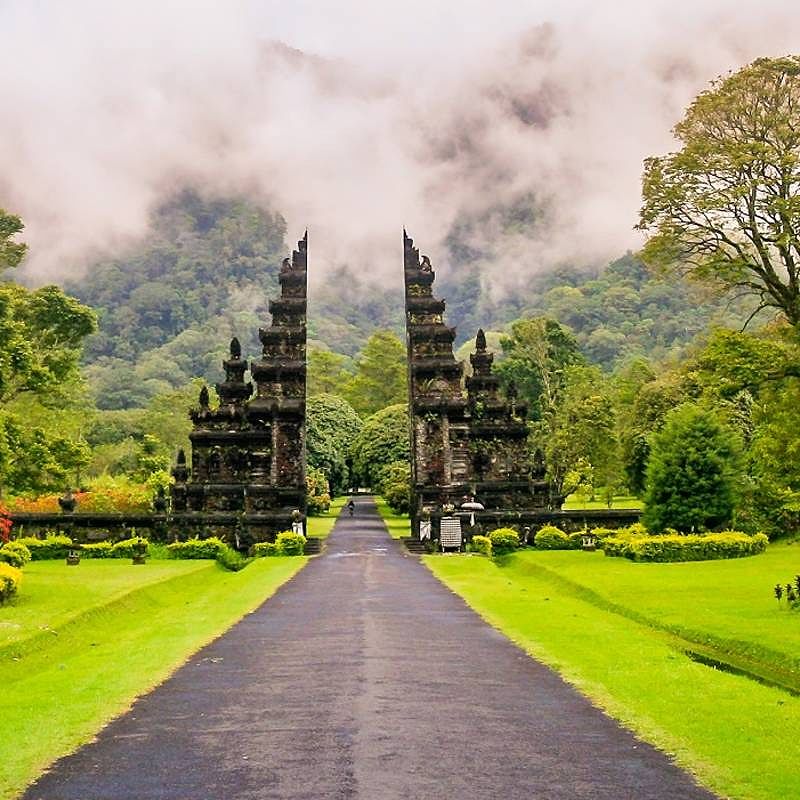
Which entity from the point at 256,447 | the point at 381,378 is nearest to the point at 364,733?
the point at 256,447

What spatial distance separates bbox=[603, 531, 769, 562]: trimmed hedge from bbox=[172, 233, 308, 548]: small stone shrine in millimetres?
16164

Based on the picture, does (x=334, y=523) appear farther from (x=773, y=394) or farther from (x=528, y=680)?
(x=528, y=680)

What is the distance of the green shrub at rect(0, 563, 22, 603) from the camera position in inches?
860

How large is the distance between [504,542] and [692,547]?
29.7 ft

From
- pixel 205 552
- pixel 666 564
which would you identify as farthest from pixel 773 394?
pixel 205 552

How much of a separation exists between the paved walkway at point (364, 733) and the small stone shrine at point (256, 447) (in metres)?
26.4

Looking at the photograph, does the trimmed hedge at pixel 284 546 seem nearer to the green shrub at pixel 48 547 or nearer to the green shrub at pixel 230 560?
the green shrub at pixel 230 560

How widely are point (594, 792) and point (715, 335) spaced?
73.9 ft

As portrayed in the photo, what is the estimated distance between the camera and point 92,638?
736 inches

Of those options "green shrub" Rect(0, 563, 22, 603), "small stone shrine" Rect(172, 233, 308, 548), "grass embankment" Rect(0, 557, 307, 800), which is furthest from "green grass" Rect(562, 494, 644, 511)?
"green shrub" Rect(0, 563, 22, 603)

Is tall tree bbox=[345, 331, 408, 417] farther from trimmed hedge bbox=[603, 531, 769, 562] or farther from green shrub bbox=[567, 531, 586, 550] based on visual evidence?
trimmed hedge bbox=[603, 531, 769, 562]

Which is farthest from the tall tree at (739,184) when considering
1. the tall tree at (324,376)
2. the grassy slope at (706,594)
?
the tall tree at (324,376)

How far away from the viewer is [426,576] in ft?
98.5

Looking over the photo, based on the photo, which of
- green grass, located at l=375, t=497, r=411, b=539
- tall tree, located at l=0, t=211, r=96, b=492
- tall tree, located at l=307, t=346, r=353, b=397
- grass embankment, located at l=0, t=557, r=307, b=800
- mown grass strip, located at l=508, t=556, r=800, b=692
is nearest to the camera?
grass embankment, located at l=0, t=557, r=307, b=800
